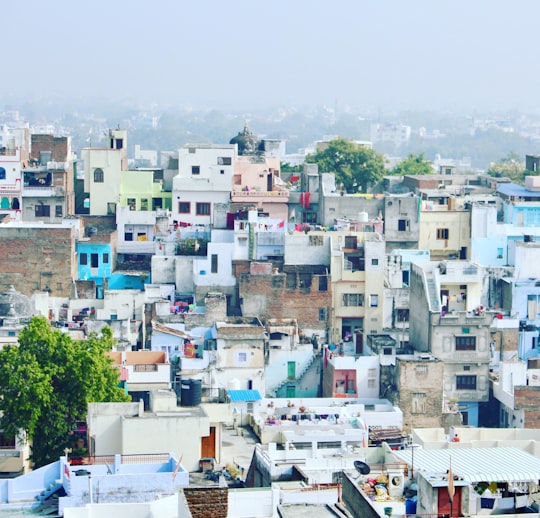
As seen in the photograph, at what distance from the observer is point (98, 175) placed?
4975 cm

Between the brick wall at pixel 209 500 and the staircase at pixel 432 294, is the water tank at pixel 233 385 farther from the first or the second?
the brick wall at pixel 209 500

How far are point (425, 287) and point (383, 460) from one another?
12868mm

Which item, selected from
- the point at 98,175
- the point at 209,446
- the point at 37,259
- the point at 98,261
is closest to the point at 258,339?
the point at 37,259


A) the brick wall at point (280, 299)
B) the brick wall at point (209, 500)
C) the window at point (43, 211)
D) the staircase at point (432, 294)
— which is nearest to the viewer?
the brick wall at point (209, 500)

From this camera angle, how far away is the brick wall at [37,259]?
141ft

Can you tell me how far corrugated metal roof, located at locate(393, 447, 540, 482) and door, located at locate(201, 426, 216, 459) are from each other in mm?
4231

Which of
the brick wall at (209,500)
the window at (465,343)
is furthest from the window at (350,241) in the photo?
the brick wall at (209,500)

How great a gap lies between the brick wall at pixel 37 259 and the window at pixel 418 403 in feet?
35.2

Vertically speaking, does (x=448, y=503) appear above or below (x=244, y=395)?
above

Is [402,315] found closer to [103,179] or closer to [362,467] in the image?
[103,179]

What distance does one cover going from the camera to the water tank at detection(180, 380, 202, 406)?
3422 cm

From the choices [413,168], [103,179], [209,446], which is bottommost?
[209,446]

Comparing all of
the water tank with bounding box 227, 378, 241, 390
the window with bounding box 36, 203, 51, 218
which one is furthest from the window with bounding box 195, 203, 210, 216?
the water tank with bounding box 227, 378, 241, 390

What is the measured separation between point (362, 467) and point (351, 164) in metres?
37.7
